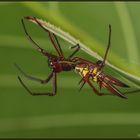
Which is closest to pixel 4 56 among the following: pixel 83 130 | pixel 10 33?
pixel 10 33

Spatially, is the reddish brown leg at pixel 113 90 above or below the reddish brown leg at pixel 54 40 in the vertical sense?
below

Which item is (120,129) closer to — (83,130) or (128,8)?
(83,130)

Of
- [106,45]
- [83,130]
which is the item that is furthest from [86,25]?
[83,130]

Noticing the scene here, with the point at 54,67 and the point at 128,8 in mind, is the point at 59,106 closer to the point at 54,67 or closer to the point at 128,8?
the point at 54,67

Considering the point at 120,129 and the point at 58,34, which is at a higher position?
the point at 58,34

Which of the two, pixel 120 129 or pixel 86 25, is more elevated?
pixel 86 25

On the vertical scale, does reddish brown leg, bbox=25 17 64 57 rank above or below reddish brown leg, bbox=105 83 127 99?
above
